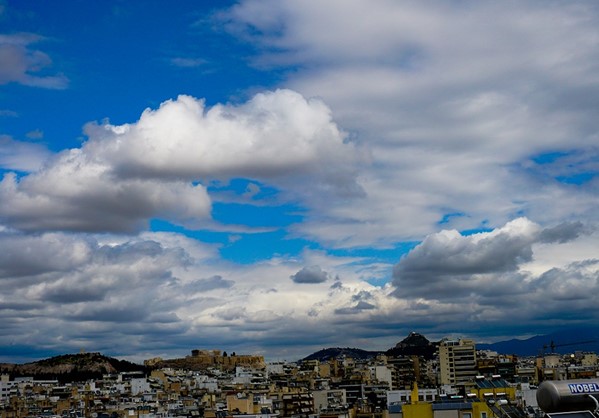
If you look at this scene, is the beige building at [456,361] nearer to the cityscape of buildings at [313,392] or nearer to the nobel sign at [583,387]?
the cityscape of buildings at [313,392]

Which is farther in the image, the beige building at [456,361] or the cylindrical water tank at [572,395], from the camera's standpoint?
the beige building at [456,361]

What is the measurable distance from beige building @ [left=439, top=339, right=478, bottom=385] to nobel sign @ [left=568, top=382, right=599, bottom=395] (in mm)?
155971

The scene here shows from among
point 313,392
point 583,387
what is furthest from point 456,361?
point 583,387

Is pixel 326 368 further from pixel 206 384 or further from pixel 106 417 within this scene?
pixel 106 417

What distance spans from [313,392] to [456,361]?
5273cm

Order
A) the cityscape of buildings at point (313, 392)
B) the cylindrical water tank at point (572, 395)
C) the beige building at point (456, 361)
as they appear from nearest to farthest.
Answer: the cylindrical water tank at point (572, 395) < the cityscape of buildings at point (313, 392) < the beige building at point (456, 361)

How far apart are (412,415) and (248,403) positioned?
154ft

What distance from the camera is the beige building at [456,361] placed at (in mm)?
167875

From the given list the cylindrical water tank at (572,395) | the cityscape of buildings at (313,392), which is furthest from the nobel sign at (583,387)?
the cityscape of buildings at (313,392)

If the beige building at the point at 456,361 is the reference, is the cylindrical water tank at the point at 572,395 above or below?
below

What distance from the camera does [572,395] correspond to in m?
14.5

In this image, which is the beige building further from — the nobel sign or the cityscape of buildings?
the nobel sign

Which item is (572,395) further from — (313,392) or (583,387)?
(313,392)

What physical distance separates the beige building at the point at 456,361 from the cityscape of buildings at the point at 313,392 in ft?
0.61
